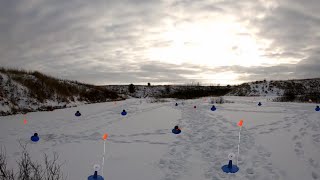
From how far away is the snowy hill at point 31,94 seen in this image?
15817mm

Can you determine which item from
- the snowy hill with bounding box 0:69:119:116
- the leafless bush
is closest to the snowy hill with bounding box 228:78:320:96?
the snowy hill with bounding box 0:69:119:116

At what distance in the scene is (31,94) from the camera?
18.5 metres

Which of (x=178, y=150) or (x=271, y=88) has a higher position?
(x=271, y=88)

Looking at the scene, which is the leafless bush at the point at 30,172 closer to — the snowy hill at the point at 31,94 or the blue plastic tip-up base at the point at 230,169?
the blue plastic tip-up base at the point at 230,169

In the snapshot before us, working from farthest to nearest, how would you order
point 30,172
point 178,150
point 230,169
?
point 178,150, point 230,169, point 30,172

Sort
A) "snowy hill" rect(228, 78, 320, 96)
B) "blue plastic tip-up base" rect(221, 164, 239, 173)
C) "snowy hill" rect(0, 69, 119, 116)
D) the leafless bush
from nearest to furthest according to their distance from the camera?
1. the leafless bush
2. "blue plastic tip-up base" rect(221, 164, 239, 173)
3. "snowy hill" rect(0, 69, 119, 116)
4. "snowy hill" rect(228, 78, 320, 96)

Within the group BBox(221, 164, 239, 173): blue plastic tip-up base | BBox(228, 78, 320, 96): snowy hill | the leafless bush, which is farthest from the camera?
BBox(228, 78, 320, 96): snowy hill

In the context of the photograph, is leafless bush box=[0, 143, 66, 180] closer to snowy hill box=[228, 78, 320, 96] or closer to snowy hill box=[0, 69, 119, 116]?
snowy hill box=[0, 69, 119, 116]

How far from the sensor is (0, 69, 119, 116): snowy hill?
1582 centimetres

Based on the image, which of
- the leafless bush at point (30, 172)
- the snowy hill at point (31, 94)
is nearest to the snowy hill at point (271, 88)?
the snowy hill at point (31, 94)

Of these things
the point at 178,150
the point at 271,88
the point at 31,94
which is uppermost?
the point at 271,88

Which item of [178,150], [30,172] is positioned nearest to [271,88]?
[178,150]

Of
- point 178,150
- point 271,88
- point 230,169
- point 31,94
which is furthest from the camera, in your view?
point 271,88

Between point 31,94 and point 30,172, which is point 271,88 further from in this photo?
point 30,172
